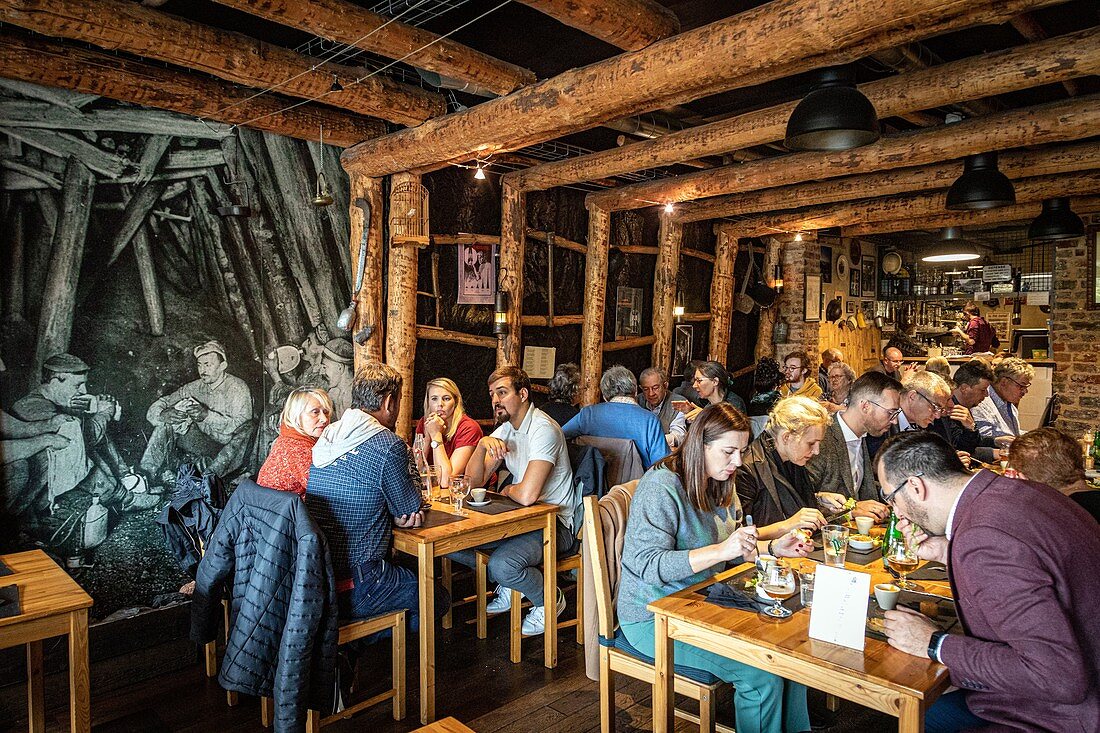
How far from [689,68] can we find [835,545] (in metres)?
2.09

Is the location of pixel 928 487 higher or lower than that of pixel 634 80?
lower

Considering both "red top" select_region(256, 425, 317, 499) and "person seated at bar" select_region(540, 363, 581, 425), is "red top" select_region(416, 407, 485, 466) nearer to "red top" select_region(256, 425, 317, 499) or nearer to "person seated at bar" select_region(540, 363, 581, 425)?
"person seated at bar" select_region(540, 363, 581, 425)

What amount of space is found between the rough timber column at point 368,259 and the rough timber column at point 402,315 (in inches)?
3.8

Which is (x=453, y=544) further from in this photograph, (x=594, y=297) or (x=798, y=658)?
(x=594, y=297)

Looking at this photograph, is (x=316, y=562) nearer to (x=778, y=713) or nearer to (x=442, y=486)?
(x=442, y=486)

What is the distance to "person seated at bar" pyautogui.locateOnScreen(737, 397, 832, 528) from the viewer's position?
3.26m

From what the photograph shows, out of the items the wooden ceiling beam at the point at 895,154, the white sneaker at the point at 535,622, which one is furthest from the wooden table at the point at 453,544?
the wooden ceiling beam at the point at 895,154

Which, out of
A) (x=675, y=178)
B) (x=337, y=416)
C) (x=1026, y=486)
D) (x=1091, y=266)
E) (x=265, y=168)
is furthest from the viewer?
(x=1091, y=266)

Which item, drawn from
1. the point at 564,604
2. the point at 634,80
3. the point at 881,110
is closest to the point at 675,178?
the point at 881,110

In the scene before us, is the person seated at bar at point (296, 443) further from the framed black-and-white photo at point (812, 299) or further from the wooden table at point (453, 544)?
the framed black-and-white photo at point (812, 299)

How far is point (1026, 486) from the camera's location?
1.92 m

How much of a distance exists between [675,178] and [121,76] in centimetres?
408

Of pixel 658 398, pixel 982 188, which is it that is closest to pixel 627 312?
pixel 658 398

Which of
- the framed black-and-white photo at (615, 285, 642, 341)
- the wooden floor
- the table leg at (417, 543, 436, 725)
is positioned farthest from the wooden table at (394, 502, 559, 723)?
the framed black-and-white photo at (615, 285, 642, 341)
